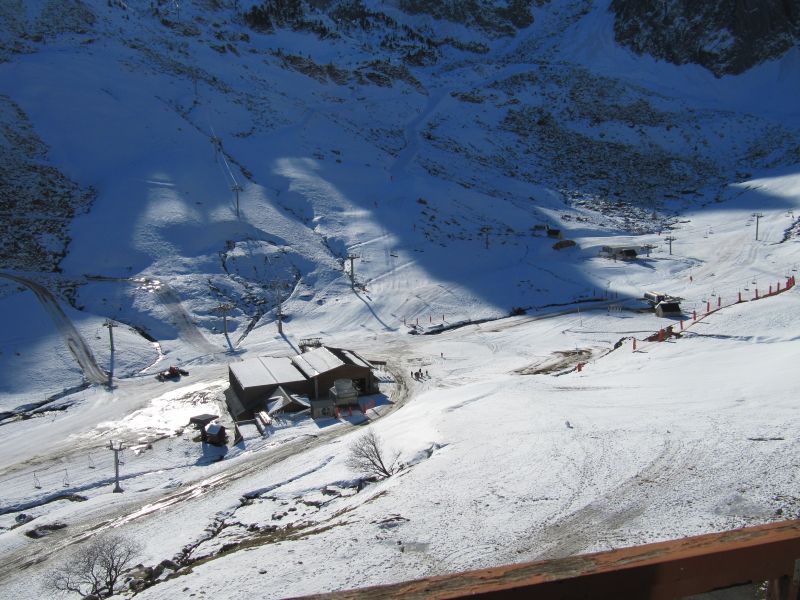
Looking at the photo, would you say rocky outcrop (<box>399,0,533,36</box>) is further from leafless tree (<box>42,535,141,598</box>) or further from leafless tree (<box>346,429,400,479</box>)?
leafless tree (<box>42,535,141,598</box>)

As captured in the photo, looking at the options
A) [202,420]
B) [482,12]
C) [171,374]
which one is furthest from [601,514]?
[482,12]

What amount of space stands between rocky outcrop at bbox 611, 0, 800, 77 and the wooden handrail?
365 feet

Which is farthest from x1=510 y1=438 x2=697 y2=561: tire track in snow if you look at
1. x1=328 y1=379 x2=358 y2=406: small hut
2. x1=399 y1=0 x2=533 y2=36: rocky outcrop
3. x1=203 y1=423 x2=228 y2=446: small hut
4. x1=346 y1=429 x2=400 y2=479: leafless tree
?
x1=399 y1=0 x2=533 y2=36: rocky outcrop

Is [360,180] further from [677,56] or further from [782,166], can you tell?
[677,56]

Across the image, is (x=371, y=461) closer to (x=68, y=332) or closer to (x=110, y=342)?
(x=110, y=342)

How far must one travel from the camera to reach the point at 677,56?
101m

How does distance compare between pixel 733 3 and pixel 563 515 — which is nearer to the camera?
pixel 563 515

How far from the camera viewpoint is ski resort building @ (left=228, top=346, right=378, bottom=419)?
93.7ft

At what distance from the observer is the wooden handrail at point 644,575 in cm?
278

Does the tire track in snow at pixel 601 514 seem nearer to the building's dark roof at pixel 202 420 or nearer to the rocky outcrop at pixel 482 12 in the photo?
the building's dark roof at pixel 202 420

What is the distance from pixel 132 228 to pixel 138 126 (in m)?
19.3

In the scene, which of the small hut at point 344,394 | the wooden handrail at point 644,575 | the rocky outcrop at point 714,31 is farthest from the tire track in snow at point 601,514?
the rocky outcrop at point 714,31

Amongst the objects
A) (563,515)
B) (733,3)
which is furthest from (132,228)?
(733,3)

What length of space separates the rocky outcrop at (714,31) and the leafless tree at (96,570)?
10813 centimetres
